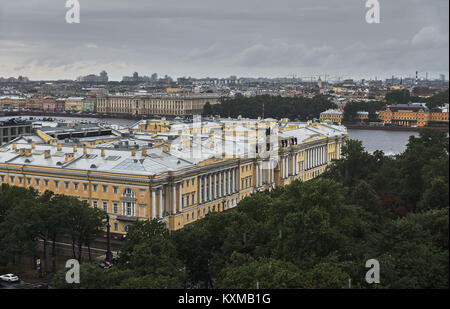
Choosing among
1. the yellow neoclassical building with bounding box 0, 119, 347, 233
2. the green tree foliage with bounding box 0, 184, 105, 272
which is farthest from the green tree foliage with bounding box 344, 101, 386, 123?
the green tree foliage with bounding box 0, 184, 105, 272

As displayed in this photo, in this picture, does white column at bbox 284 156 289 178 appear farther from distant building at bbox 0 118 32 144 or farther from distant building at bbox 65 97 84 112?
distant building at bbox 65 97 84 112

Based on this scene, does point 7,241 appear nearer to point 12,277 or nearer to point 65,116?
point 12,277

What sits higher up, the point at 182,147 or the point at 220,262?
the point at 182,147

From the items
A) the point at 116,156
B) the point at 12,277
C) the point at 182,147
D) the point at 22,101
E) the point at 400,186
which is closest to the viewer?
the point at 12,277

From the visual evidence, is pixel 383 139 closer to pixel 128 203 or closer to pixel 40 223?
pixel 128 203

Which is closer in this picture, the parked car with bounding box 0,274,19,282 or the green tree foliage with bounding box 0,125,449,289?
the green tree foliage with bounding box 0,125,449,289

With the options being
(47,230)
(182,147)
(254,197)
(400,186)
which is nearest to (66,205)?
(47,230)

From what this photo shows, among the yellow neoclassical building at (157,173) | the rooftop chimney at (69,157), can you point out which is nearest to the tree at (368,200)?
the yellow neoclassical building at (157,173)

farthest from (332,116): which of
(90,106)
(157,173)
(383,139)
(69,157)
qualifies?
(157,173)
